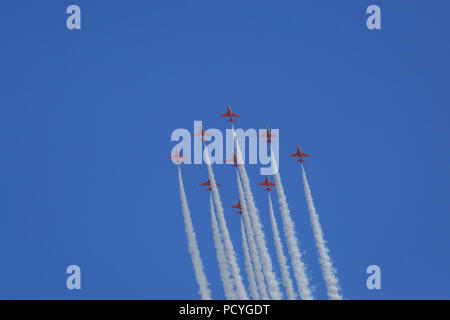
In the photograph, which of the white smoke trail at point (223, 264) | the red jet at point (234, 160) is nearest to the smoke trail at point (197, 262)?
the white smoke trail at point (223, 264)

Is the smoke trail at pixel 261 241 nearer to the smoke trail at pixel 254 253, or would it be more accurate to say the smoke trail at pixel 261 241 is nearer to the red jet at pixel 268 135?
the smoke trail at pixel 254 253

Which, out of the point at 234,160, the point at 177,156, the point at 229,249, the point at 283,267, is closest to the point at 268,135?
the point at 234,160

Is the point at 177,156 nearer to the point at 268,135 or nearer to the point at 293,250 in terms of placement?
the point at 268,135

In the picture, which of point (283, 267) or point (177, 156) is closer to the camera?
point (283, 267)

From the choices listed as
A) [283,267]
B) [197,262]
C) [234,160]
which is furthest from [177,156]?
[283,267]

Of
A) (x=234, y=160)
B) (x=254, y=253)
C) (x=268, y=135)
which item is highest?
(x=268, y=135)

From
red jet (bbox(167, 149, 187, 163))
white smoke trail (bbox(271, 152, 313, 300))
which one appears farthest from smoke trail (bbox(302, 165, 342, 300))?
red jet (bbox(167, 149, 187, 163))

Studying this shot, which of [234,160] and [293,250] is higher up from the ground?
[234,160]

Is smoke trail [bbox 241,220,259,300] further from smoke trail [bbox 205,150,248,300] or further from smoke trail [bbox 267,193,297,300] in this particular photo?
smoke trail [bbox 267,193,297,300]
